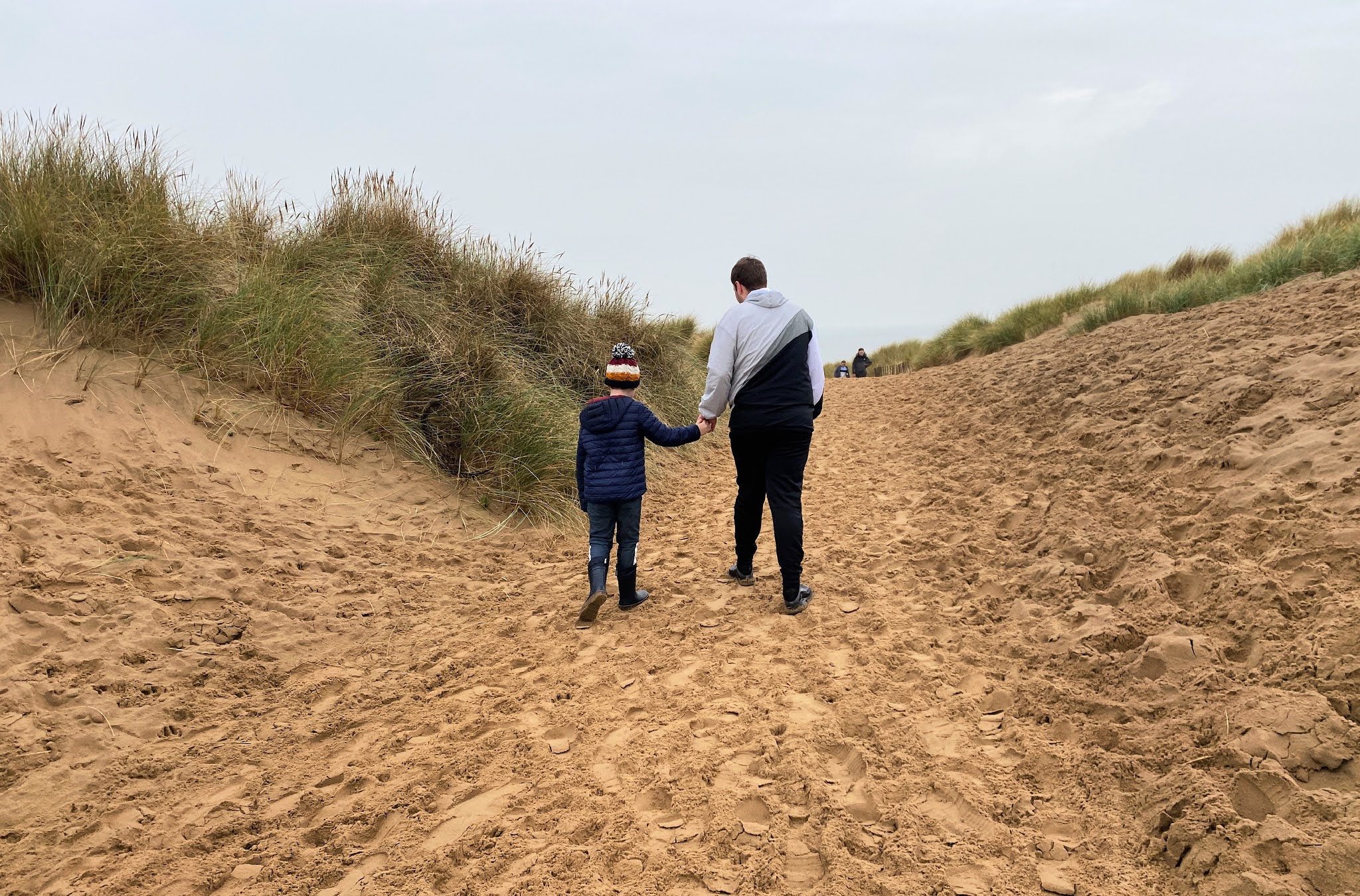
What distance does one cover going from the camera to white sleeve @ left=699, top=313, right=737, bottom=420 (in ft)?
15.2

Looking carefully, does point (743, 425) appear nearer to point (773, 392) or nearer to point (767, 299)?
point (773, 392)

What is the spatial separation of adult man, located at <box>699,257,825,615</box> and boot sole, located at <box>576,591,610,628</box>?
3.58 feet

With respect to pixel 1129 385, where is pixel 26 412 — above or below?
below

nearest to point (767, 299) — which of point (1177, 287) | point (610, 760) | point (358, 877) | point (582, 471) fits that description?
point (582, 471)

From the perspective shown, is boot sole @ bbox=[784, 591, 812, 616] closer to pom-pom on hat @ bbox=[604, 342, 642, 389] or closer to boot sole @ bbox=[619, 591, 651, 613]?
boot sole @ bbox=[619, 591, 651, 613]

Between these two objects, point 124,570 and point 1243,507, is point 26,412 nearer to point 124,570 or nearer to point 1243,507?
point 124,570

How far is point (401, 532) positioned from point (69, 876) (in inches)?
130

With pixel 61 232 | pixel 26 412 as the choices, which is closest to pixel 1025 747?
pixel 26 412

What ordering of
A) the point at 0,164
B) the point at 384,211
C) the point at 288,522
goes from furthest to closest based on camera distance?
the point at 384,211 → the point at 0,164 → the point at 288,522

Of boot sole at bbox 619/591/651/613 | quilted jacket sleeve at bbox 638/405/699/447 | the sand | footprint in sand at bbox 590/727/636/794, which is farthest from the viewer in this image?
boot sole at bbox 619/591/651/613

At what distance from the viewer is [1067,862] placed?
245cm

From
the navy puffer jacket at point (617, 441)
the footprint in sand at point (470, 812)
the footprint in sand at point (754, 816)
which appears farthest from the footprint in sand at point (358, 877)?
the navy puffer jacket at point (617, 441)

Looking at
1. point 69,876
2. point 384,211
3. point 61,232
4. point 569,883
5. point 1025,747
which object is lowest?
point 69,876

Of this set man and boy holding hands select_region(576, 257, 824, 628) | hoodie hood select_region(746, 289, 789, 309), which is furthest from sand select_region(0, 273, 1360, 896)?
hoodie hood select_region(746, 289, 789, 309)
